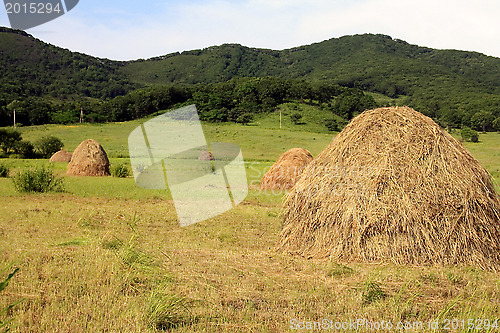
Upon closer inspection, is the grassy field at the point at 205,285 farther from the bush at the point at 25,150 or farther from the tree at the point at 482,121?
the tree at the point at 482,121

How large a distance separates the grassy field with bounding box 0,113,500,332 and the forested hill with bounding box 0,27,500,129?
2589 inches

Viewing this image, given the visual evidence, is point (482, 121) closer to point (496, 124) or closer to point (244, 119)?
point (496, 124)

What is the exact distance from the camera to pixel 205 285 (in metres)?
6.69

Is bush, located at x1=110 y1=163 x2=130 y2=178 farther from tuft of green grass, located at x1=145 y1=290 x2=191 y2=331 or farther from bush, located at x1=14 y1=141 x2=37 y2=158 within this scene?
tuft of green grass, located at x1=145 y1=290 x2=191 y2=331

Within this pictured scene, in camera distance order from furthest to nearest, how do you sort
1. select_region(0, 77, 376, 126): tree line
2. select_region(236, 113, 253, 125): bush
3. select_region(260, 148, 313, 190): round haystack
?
select_region(236, 113, 253, 125): bush → select_region(0, 77, 376, 126): tree line → select_region(260, 148, 313, 190): round haystack

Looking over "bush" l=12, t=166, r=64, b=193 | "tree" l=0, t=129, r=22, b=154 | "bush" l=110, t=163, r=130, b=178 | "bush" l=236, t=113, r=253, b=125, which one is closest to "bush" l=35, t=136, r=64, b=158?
"tree" l=0, t=129, r=22, b=154

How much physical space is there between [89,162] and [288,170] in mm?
11374

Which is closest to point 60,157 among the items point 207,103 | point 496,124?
point 207,103

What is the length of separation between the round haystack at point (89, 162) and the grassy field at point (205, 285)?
39.3 ft

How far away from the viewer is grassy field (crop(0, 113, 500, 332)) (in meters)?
5.47

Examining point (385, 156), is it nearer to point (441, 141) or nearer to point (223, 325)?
point (441, 141)

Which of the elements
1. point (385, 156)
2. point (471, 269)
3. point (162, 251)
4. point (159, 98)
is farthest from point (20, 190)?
point (159, 98)

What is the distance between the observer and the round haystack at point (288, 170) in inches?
774

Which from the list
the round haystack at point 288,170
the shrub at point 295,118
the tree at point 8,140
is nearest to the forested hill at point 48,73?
the tree at point 8,140
